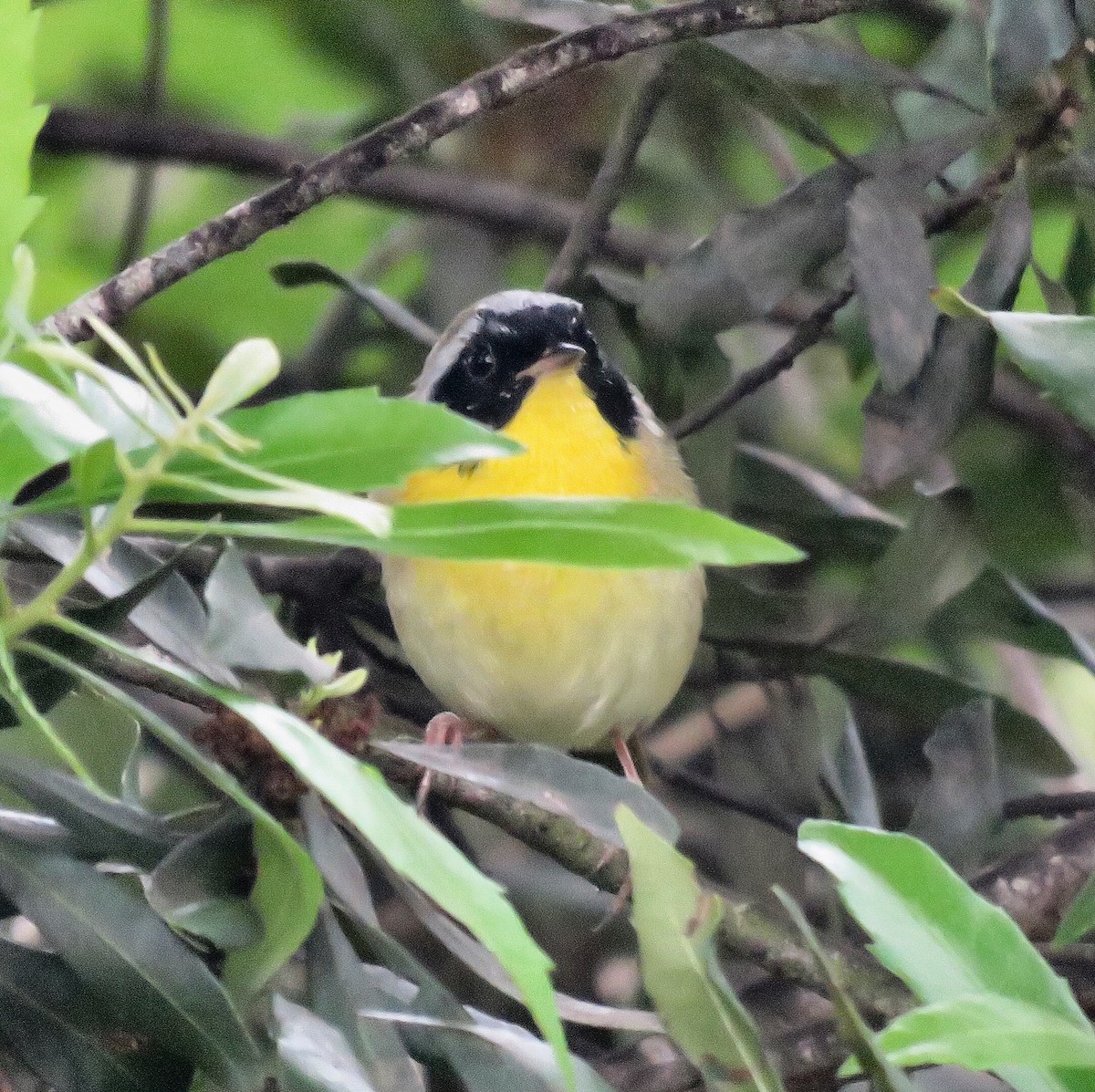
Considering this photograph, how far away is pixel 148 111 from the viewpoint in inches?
87.4

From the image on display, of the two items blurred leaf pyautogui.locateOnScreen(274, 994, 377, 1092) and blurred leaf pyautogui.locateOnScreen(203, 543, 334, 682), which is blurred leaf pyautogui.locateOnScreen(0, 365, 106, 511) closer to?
blurred leaf pyautogui.locateOnScreen(203, 543, 334, 682)

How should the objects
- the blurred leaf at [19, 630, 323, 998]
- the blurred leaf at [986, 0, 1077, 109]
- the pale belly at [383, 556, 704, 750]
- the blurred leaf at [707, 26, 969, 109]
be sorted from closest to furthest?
1. the blurred leaf at [19, 630, 323, 998]
2. the blurred leaf at [986, 0, 1077, 109]
3. the blurred leaf at [707, 26, 969, 109]
4. the pale belly at [383, 556, 704, 750]

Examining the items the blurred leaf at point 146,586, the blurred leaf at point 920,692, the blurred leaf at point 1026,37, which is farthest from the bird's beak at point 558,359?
the blurred leaf at point 146,586

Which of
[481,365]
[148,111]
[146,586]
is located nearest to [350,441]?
[146,586]

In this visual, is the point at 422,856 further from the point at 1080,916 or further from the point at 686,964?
the point at 1080,916

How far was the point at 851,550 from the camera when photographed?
199 cm

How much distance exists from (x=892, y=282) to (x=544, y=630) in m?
0.55

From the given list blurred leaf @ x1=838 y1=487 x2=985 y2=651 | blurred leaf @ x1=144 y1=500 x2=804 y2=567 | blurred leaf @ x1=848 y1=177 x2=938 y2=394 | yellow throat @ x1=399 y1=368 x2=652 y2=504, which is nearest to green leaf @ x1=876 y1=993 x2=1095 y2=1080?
blurred leaf @ x1=144 y1=500 x2=804 y2=567

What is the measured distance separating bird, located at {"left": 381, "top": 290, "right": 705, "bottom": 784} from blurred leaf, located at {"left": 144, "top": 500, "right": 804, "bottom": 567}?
0.90 m

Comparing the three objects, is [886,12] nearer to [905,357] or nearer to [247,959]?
[905,357]

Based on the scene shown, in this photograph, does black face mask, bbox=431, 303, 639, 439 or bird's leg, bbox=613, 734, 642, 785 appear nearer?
black face mask, bbox=431, 303, 639, 439

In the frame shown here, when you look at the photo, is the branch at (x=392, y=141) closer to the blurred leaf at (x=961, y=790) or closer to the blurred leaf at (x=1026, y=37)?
the blurred leaf at (x=1026, y=37)

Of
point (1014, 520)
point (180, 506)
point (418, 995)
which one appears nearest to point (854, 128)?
point (1014, 520)

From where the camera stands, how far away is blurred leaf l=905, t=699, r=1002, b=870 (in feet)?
5.18
